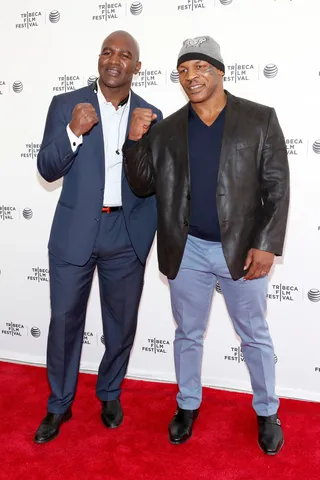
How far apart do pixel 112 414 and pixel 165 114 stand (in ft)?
5.60

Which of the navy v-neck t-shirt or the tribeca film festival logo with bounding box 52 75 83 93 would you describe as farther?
the tribeca film festival logo with bounding box 52 75 83 93

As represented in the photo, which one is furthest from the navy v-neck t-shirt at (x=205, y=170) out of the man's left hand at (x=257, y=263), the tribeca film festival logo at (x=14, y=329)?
the tribeca film festival logo at (x=14, y=329)

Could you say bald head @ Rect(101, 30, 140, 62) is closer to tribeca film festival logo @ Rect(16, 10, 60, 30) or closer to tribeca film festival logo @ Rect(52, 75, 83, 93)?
tribeca film festival logo @ Rect(52, 75, 83, 93)

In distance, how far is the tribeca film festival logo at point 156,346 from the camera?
132 inches

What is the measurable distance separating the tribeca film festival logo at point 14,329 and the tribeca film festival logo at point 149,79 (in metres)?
1.78

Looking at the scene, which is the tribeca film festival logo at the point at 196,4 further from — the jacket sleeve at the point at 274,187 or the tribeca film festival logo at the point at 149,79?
the jacket sleeve at the point at 274,187

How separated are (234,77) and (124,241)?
3.85 feet

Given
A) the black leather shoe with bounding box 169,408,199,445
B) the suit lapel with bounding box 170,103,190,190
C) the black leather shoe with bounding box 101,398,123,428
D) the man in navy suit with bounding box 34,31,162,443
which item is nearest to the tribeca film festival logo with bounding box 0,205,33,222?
the man in navy suit with bounding box 34,31,162,443

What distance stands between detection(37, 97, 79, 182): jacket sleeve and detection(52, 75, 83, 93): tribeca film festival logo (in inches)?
32.4

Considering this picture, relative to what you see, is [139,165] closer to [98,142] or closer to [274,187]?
[98,142]

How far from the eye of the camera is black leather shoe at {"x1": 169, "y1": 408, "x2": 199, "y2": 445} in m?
2.53

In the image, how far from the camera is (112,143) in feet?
8.14

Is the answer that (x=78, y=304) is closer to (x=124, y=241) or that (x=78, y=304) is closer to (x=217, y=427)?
(x=124, y=241)

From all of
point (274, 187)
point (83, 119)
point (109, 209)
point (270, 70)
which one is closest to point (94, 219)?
point (109, 209)
